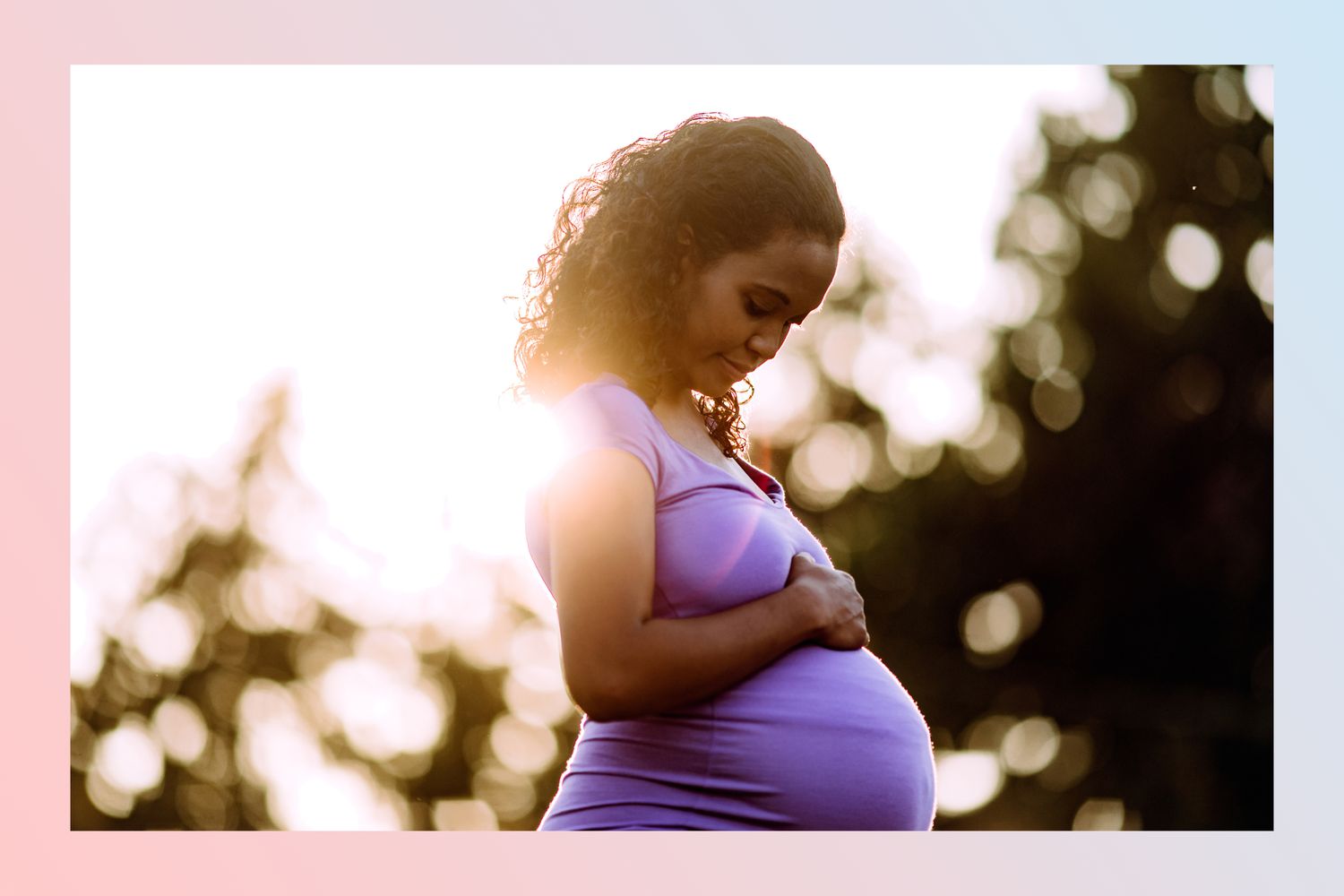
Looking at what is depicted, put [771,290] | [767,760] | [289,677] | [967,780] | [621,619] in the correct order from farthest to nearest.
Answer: [289,677] → [967,780] → [771,290] → [767,760] → [621,619]

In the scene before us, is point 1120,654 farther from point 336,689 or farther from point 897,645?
point 336,689

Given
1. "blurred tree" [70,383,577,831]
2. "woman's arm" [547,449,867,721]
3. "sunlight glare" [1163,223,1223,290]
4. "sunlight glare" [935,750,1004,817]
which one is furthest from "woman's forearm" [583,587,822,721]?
"blurred tree" [70,383,577,831]

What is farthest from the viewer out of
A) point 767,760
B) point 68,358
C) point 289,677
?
point 289,677

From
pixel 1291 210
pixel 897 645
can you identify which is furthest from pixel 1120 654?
pixel 1291 210

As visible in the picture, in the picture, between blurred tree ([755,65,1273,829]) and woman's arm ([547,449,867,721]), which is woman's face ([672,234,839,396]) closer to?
woman's arm ([547,449,867,721])

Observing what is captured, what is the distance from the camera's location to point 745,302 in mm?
2230

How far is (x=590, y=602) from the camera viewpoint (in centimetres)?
198

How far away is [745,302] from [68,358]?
5.54ft

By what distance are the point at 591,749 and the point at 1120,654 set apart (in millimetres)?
14630

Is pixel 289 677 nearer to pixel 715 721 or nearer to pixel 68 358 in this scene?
pixel 68 358

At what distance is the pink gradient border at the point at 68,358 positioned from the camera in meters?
3.09

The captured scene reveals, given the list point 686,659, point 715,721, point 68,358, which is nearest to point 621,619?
point 686,659

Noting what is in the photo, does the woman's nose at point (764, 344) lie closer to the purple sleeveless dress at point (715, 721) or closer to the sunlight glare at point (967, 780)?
the purple sleeveless dress at point (715, 721)

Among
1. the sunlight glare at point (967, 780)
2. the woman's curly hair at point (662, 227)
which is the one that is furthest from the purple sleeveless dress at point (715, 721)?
the sunlight glare at point (967, 780)
